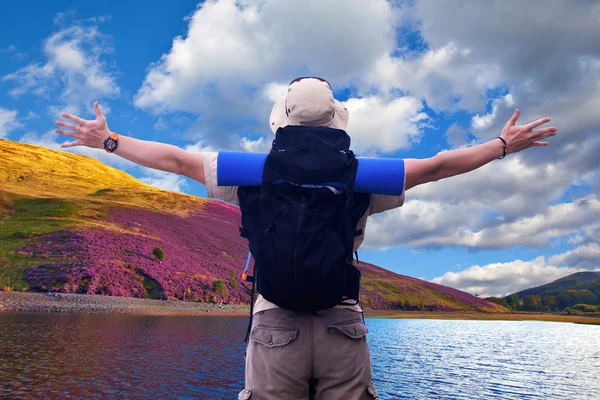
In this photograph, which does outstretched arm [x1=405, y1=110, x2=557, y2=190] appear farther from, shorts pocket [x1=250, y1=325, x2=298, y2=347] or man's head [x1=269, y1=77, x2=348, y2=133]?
shorts pocket [x1=250, y1=325, x2=298, y2=347]

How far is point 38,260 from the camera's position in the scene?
4484 centimetres

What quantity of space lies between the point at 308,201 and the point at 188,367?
1654 centimetres

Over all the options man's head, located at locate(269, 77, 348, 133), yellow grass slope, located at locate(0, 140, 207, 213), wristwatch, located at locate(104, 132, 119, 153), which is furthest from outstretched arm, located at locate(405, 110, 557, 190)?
yellow grass slope, located at locate(0, 140, 207, 213)

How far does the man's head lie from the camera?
2617mm

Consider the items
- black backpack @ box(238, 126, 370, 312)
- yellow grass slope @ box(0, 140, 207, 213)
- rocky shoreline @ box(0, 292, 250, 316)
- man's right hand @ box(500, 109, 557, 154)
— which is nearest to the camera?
black backpack @ box(238, 126, 370, 312)

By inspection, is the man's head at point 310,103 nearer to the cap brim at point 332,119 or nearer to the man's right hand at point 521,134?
the cap brim at point 332,119

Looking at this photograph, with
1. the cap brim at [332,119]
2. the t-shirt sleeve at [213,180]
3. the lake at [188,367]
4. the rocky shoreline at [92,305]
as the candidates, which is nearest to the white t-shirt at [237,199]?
the t-shirt sleeve at [213,180]

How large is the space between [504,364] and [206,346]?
17283mm

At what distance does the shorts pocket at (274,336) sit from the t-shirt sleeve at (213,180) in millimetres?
838

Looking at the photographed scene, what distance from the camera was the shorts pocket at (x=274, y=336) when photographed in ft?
7.97

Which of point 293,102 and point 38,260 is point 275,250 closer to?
point 293,102

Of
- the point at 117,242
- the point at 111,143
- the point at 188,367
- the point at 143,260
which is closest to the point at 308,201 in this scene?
the point at 111,143

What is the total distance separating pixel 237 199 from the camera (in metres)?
2.68

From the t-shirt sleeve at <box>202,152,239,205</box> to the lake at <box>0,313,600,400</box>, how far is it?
39.2 ft
